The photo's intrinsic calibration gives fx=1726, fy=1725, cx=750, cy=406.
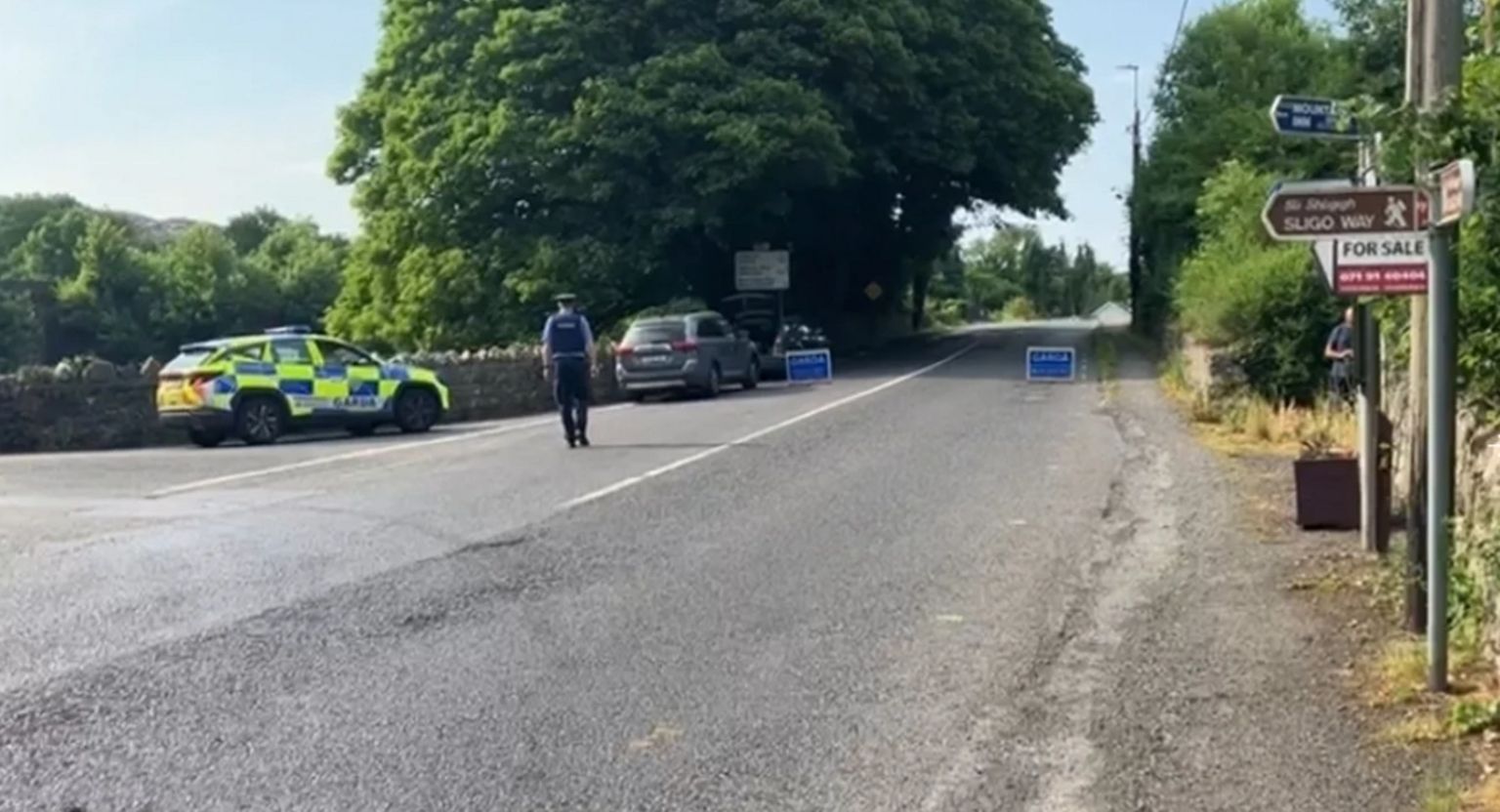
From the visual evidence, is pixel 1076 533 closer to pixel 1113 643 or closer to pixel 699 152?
pixel 1113 643

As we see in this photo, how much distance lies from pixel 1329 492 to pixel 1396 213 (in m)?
4.57

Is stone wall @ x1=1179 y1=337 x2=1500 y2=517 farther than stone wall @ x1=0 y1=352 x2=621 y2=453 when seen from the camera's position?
No

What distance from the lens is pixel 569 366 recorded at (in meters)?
18.6

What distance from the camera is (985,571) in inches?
397

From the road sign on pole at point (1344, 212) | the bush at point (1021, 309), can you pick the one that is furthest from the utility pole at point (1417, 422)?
the bush at point (1021, 309)

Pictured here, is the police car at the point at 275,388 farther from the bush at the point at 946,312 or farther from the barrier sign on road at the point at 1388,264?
the bush at the point at 946,312

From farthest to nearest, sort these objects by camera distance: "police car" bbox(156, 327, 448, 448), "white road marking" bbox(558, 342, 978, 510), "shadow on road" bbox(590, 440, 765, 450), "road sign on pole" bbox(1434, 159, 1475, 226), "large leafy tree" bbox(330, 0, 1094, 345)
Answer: "large leafy tree" bbox(330, 0, 1094, 345) < "police car" bbox(156, 327, 448, 448) < "shadow on road" bbox(590, 440, 765, 450) < "white road marking" bbox(558, 342, 978, 510) < "road sign on pole" bbox(1434, 159, 1475, 226)

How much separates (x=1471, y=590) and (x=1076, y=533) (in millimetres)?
4383

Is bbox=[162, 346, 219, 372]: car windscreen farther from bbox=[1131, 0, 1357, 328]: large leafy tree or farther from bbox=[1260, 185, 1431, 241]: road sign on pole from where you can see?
bbox=[1131, 0, 1357, 328]: large leafy tree

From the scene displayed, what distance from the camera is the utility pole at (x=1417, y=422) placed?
7.73 m

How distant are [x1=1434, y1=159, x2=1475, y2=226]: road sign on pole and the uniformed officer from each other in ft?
41.8

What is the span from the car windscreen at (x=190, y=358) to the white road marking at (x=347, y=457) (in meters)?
3.38

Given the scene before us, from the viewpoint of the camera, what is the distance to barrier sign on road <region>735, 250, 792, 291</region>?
144 ft

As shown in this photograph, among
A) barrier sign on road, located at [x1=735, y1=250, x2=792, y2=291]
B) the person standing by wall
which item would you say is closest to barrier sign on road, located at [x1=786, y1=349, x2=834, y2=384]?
barrier sign on road, located at [x1=735, y1=250, x2=792, y2=291]
